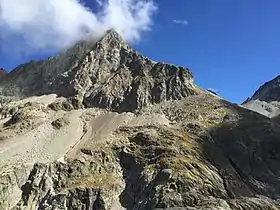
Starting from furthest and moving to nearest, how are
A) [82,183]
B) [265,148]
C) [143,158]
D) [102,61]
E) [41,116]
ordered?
[102,61] → [41,116] → [265,148] → [143,158] → [82,183]

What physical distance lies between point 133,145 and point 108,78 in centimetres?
5487

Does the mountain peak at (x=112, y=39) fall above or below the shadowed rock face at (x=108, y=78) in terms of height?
above

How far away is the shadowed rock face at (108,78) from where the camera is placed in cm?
Result: 16188

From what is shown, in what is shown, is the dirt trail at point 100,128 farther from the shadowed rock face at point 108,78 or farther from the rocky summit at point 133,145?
the shadowed rock face at point 108,78

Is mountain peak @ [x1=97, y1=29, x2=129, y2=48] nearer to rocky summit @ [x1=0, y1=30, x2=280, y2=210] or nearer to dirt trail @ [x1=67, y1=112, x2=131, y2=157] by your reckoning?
rocky summit @ [x1=0, y1=30, x2=280, y2=210]

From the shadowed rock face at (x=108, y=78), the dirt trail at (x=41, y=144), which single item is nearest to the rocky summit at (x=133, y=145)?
the dirt trail at (x=41, y=144)

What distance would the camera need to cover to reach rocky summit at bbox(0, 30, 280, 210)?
10700 cm

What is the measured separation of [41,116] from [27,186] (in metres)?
41.1

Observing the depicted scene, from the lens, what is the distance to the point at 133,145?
417 ft

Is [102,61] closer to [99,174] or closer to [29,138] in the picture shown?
[29,138]

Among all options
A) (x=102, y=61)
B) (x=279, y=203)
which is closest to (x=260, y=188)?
(x=279, y=203)

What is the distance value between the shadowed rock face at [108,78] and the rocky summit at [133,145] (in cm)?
46

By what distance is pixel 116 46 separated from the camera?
193000 mm

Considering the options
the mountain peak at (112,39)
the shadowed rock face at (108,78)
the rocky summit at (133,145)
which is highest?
the mountain peak at (112,39)
